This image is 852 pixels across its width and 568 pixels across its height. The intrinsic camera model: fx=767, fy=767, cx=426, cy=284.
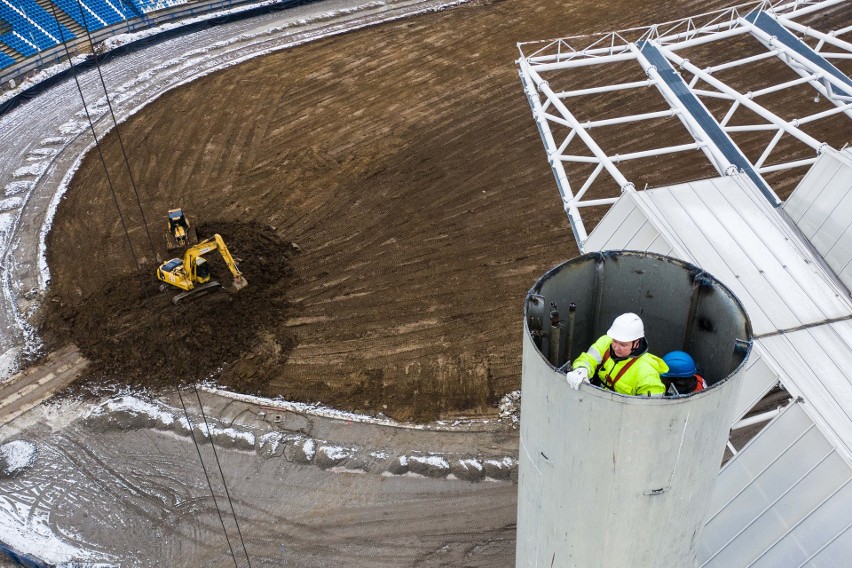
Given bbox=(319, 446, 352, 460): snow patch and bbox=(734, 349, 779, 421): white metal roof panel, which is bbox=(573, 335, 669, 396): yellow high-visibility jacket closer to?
bbox=(734, 349, 779, 421): white metal roof panel

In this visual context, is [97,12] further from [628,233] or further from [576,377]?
[576,377]

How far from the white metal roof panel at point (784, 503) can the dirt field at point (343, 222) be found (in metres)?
9.95

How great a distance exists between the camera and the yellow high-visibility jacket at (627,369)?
19.6 ft

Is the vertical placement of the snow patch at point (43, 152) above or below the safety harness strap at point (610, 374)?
below

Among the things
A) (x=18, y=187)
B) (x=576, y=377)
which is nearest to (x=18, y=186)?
(x=18, y=187)

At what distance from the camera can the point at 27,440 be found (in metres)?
19.3

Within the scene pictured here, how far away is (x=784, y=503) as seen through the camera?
9227mm

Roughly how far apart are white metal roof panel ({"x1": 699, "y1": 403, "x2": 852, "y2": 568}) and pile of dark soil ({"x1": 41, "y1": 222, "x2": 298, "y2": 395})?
1332 cm

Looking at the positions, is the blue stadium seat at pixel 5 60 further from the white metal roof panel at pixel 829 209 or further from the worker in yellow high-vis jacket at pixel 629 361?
the worker in yellow high-vis jacket at pixel 629 361

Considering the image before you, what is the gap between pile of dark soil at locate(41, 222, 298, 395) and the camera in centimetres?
2075

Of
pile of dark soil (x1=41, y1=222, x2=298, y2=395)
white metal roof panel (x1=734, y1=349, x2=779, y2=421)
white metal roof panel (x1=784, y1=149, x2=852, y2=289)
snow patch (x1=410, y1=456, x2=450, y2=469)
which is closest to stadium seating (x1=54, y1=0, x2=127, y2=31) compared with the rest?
pile of dark soil (x1=41, y1=222, x2=298, y2=395)

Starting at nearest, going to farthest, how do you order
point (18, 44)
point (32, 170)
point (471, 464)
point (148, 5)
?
1. point (471, 464)
2. point (32, 170)
3. point (18, 44)
4. point (148, 5)

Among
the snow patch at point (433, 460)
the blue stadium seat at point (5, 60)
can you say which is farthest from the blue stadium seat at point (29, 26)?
the snow patch at point (433, 460)

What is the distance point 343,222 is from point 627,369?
1997 centimetres
